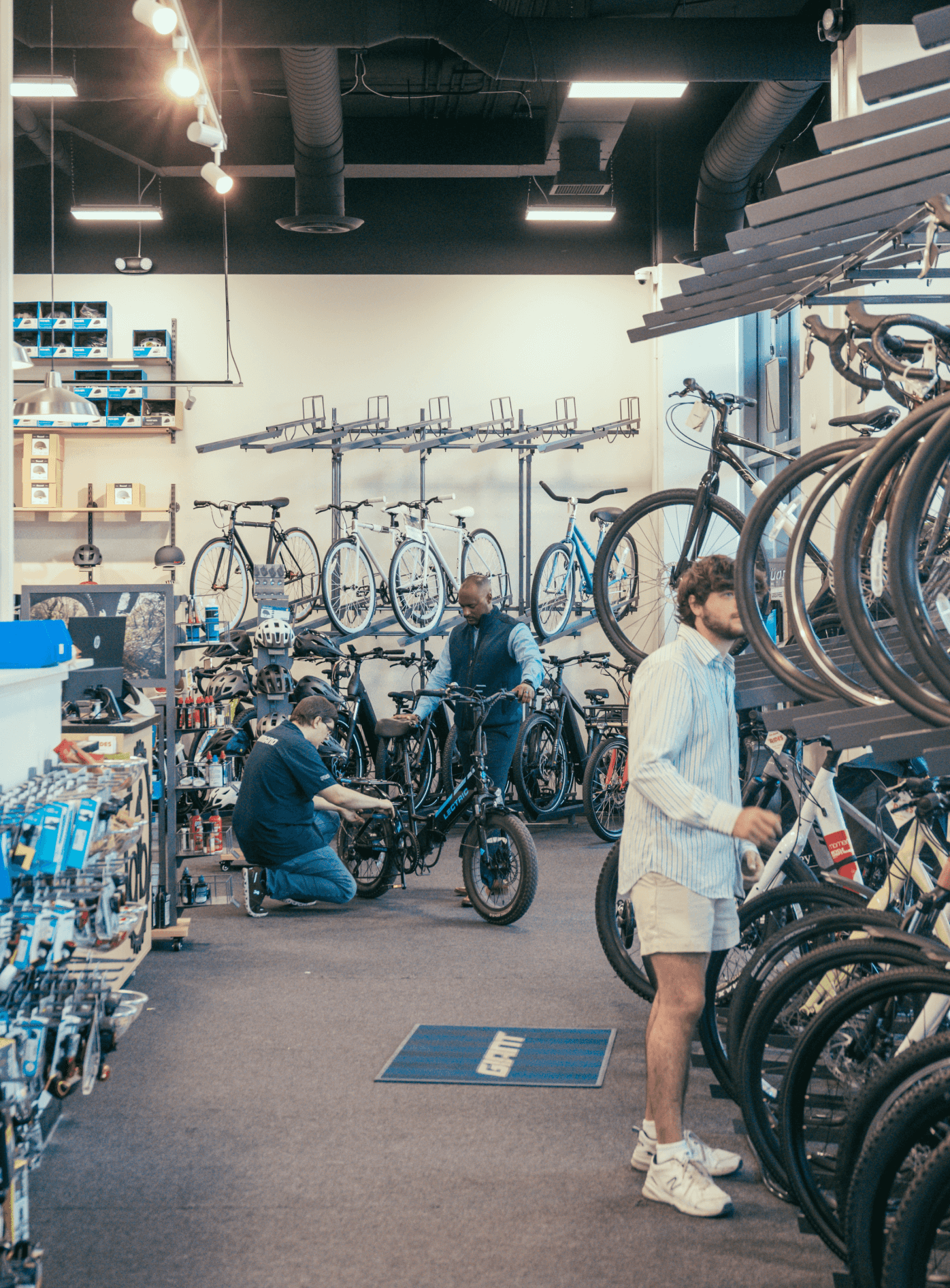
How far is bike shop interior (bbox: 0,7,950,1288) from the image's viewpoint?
2852 millimetres

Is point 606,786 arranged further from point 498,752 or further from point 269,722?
point 269,722

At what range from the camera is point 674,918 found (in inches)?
116

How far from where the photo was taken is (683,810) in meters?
2.84

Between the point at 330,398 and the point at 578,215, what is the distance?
8.68 ft

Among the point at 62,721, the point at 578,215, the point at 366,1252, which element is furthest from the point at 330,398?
the point at 366,1252

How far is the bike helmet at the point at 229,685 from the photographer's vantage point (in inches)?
317

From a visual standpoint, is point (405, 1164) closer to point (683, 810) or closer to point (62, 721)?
point (683, 810)

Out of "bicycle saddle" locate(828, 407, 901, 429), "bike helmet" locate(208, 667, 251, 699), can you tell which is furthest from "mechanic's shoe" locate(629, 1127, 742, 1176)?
"bike helmet" locate(208, 667, 251, 699)

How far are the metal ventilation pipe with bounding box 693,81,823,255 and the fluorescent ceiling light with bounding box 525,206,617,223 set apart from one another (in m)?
0.76

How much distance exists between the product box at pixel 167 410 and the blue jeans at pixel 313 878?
5.21m

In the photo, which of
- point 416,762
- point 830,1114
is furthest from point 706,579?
point 416,762

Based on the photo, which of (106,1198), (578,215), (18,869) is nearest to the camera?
(18,869)

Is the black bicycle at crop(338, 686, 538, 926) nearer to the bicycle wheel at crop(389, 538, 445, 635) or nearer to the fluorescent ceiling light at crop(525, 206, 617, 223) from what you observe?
the bicycle wheel at crop(389, 538, 445, 635)

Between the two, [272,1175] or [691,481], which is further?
[691,481]
